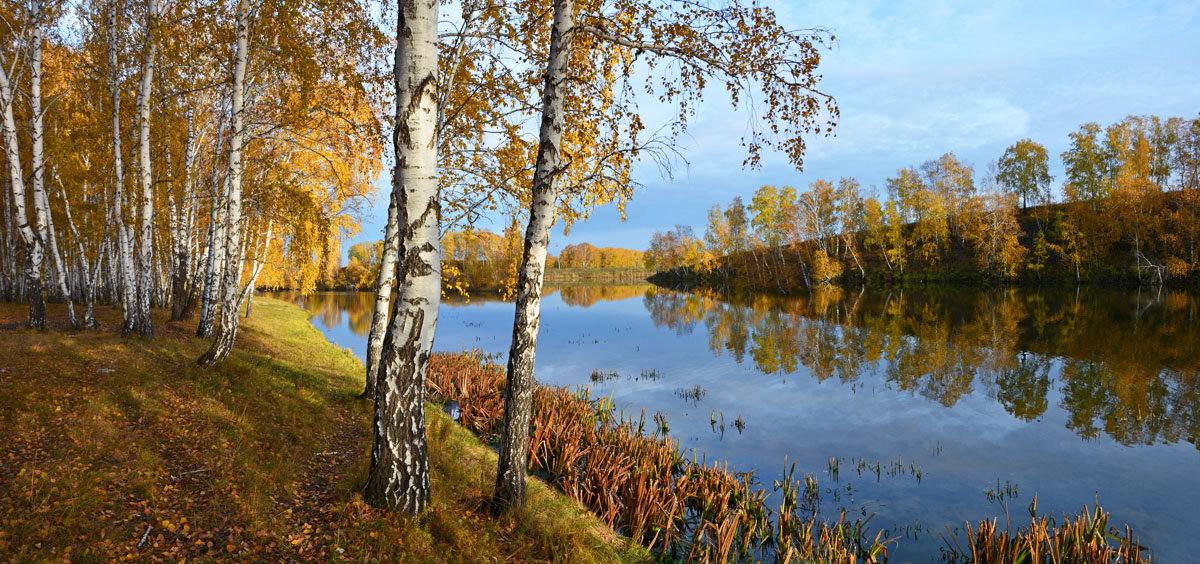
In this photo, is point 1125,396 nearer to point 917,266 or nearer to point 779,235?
point 779,235

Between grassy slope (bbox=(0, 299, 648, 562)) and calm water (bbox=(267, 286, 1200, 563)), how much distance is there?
5489mm

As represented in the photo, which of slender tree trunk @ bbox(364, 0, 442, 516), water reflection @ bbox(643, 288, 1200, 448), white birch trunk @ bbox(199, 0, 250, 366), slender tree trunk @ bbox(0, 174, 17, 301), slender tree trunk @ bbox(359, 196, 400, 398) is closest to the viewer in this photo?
slender tree trunk @ bbox(364, 0, 442, 516)

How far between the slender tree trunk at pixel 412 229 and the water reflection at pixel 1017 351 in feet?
50.5

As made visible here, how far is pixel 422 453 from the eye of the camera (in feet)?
18.1

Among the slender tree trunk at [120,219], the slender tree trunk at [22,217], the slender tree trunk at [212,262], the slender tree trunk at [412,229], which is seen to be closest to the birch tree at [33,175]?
the slender tree trunk at [22,217]

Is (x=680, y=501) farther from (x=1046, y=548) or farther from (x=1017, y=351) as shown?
(x=1017, y=351)

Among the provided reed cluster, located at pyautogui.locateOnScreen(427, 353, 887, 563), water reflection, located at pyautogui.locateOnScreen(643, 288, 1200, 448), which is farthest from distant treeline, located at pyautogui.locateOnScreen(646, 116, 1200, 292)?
reed cluster, located at pyautogui.locateOnScreen(427, 353, 887, 563)

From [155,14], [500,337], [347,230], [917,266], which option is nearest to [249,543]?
[155,14]

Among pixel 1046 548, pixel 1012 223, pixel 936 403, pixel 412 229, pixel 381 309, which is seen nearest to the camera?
pixel 412 229

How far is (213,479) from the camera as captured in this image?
18.6 feet

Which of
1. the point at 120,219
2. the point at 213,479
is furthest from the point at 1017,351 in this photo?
the point at 120,219

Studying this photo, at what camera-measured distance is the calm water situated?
8836 mm

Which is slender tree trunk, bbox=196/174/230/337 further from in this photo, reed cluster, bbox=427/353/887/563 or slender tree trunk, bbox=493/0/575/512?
slender tree trunk, bbox=493/0/575/512

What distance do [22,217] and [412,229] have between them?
576 inches
